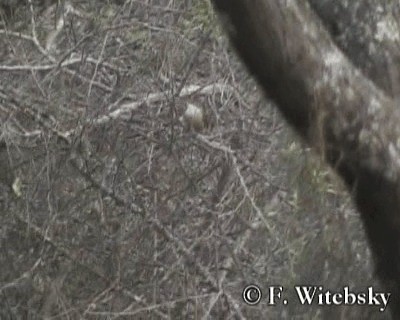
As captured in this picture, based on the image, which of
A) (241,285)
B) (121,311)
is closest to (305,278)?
(241,285)

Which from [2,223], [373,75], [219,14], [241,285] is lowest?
[241,285]

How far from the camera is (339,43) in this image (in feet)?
6.07

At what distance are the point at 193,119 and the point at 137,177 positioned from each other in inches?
12.4

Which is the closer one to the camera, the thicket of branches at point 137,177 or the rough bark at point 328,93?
the rough bark at point 328,93

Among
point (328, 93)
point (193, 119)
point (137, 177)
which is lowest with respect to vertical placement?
point (137, 177)

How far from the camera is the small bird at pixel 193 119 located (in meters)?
3.96

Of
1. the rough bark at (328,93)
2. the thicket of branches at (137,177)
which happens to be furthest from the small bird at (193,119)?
the rough bark at (328,93)

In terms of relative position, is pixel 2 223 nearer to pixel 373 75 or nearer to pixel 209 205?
pixel 209 205

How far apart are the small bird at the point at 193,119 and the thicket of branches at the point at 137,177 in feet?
0.07

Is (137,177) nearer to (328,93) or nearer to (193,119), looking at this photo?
(193,119)

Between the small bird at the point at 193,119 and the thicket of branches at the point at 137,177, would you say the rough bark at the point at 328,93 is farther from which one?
the small bird at the point at 193,119

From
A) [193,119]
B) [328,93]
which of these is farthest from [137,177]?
[328,93]

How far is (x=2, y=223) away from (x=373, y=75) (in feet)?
8.20

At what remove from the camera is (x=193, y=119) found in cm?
396
